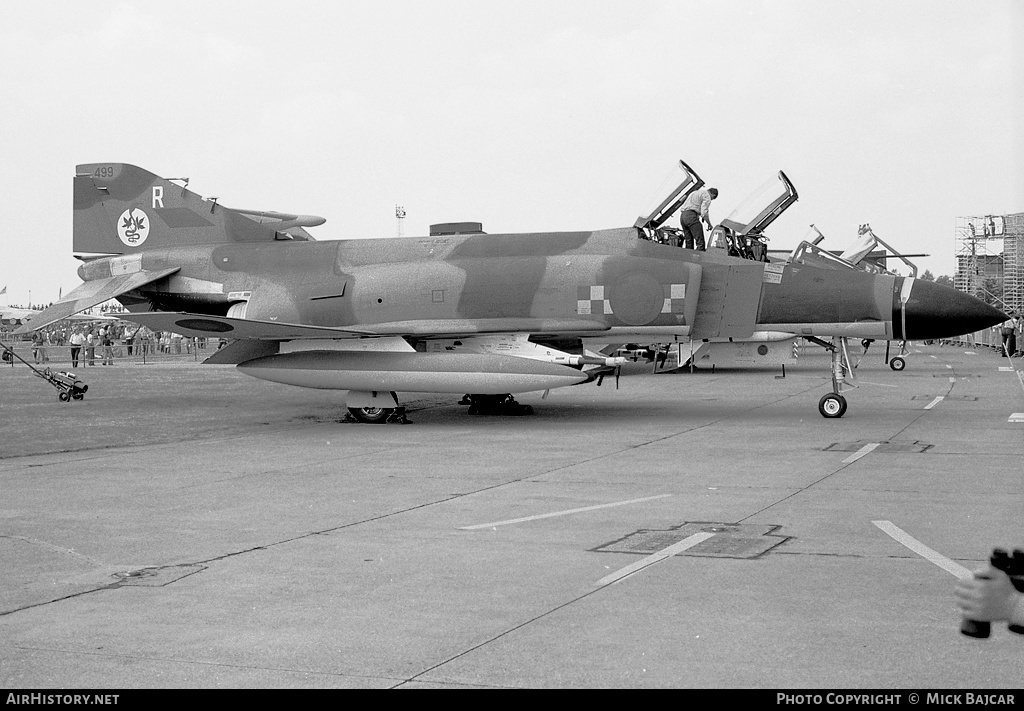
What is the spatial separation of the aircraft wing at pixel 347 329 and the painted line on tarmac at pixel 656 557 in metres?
8.75

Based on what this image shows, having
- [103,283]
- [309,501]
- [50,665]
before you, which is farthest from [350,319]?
[50,665]

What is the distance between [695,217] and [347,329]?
5.59 m

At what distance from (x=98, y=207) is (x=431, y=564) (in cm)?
1484

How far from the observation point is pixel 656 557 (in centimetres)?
649

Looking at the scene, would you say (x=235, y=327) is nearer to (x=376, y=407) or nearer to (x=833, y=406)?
(x=376, y=407)

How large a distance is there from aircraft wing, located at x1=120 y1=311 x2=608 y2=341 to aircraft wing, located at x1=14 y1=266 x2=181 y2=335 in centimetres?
174

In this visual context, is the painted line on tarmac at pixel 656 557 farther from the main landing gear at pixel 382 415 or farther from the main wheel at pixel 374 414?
the main wheel at pixel 374 414

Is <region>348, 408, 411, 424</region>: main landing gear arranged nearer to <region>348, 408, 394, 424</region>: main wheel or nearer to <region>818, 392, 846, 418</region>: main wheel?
<region>348, 408, 394, 424</region>: main wheel

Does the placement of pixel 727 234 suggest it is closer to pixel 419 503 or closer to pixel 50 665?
pixel 419 503

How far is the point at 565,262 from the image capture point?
15.9 m

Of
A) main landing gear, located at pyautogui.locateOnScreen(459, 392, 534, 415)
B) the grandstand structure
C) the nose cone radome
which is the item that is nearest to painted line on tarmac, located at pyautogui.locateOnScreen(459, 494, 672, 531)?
the nose cone radome

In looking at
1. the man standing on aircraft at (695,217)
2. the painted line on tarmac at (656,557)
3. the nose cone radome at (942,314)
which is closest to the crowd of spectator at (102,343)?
the man standing on aircraft at (695,217)

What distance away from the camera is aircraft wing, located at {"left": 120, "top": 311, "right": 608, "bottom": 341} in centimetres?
1576

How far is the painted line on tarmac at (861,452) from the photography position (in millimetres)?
11094
